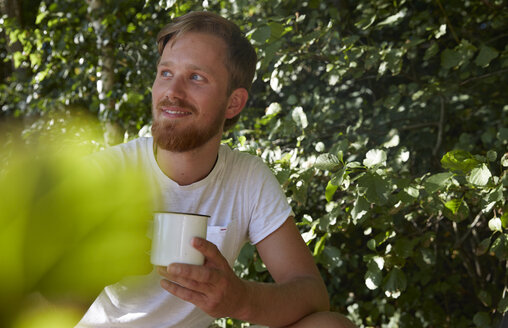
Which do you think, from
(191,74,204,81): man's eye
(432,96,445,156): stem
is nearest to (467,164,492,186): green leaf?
(191,74,204,81): man's eye

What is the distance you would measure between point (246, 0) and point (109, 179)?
6.94 feet

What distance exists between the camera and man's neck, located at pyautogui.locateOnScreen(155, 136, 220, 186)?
140 cm

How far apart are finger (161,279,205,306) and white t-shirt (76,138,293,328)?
17.7 inches

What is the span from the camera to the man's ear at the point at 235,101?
1542mm

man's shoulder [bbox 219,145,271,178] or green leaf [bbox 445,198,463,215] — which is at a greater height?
man's shoulder [bbox 219,145,271,178]

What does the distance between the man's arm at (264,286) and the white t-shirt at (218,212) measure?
0.06 metres

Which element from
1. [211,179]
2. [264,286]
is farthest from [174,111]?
[264,286]

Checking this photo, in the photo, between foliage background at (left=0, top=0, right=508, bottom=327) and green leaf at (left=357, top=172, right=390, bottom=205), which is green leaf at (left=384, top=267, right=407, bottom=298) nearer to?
foliage background at (left=0, top=0, right=508, bottom=327)

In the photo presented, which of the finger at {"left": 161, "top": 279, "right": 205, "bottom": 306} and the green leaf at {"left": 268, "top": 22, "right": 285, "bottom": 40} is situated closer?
the finger at {"left": 161, "top": 279, "right": 205, "bottom": 306}

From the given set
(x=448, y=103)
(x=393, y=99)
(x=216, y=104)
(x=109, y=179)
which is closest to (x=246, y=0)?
(x=393, y=99)

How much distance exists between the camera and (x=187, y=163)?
1421mm

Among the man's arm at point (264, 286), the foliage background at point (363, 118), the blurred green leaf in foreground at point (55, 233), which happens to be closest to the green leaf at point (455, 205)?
the foliage background at point (363, 118)

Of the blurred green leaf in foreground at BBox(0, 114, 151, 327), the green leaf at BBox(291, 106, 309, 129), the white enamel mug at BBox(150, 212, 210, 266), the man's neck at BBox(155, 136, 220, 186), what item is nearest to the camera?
the blurred green leaf in foreground at BBox(0, 114, 151, 327)

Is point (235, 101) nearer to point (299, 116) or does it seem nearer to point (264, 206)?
point (264, 206)
